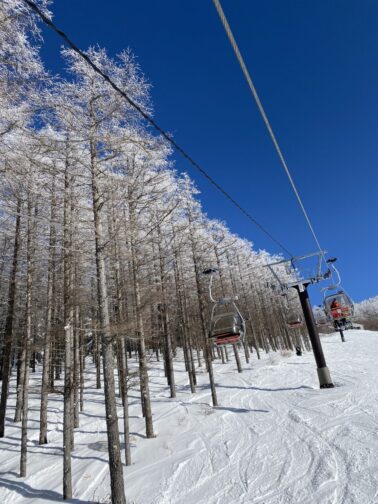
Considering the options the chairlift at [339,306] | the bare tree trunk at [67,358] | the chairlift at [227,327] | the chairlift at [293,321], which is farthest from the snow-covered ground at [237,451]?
the chairlift at [293,321]

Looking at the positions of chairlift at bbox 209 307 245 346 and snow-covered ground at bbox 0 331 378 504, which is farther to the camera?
chairlift at bbox 209 307 245 346

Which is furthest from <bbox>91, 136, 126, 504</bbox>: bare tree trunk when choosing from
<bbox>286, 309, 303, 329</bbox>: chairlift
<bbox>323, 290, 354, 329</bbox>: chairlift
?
<bbox>286, 309, 303, 329</bbox>: chairlift

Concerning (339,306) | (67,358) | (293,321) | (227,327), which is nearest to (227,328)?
(227,327)

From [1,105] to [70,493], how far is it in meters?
10.8

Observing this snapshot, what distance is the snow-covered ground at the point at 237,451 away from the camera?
6.67 m

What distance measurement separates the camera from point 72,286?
431 inches

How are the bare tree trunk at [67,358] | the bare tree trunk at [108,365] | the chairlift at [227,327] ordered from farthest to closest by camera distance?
the bare tree trunk at [67,358] → the chairlift at [227,327] → the bare tree trunk at [108,365]

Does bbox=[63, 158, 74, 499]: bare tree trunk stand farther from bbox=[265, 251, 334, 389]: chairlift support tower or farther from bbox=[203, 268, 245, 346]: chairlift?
bbox=[265, 251, 334, 389]: chairlift support tower

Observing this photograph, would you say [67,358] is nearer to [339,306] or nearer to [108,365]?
[108,365]

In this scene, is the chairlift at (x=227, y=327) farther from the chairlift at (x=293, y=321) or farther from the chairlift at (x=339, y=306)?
the chairlift at (x=293, y=321)

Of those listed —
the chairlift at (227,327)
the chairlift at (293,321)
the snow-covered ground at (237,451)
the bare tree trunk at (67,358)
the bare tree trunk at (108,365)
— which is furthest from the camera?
the chairlift at (293,321)

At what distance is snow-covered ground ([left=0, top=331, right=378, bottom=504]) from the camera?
6.67 meters

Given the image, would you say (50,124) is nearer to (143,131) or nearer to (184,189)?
(143,131)

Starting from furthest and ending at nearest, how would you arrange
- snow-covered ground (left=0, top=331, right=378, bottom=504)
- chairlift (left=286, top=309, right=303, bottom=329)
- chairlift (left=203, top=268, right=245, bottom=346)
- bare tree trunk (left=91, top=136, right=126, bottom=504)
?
1. chairlift (left=286, top=309, right=303, bottom=329)
2. chairlift (left=203, top=268, right=245, bottom=346)
3. bare tree trunk (left=91, top=136, right=126, bottom=504)
4. snow-covered ground (left=0, top=331, right=378, bottom=504)
